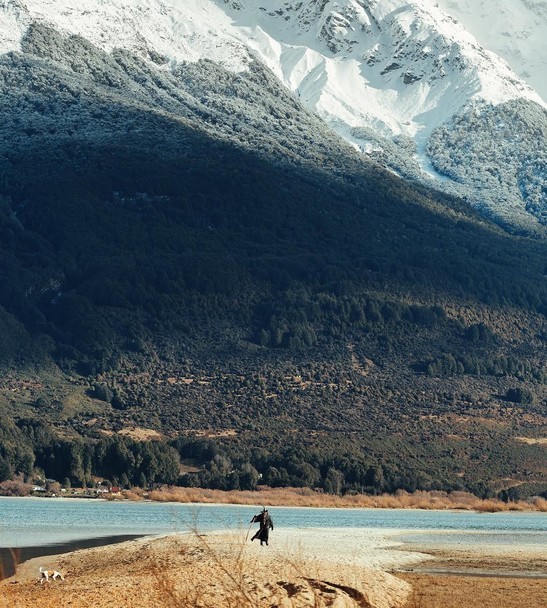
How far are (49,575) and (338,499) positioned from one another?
99.8 meters

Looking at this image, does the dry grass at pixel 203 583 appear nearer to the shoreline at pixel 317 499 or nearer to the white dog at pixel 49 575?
the white dog at pixel 49 575

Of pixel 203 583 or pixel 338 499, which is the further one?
pixel 338 499

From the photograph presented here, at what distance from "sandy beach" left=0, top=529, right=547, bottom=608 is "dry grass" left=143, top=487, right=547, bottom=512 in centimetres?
7009

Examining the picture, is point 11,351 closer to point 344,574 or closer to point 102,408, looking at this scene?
point 102,408

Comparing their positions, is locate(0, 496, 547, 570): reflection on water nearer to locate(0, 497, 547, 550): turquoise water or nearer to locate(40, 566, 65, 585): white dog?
locate(0, 497, 547, 550): turquoise water

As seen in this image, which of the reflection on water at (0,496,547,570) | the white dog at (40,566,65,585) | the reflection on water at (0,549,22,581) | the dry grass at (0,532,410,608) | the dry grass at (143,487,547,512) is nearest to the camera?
the dry grass at (0,532,410,608)

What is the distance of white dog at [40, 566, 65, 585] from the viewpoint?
50.0 m

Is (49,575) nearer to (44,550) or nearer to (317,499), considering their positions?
(44,550)

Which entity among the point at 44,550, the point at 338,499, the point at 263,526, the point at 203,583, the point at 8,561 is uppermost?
the point at 203,583

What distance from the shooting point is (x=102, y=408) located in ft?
610

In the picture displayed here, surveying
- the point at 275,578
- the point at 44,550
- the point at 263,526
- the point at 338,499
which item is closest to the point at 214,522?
the point at 44,550

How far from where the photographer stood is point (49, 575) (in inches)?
2023

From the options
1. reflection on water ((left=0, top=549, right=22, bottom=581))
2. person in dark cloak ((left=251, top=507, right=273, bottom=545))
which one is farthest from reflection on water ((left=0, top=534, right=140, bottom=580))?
person in dark cloak ((left=251, top=507, right=273, bottom=545))

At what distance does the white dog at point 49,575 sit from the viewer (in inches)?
1967
